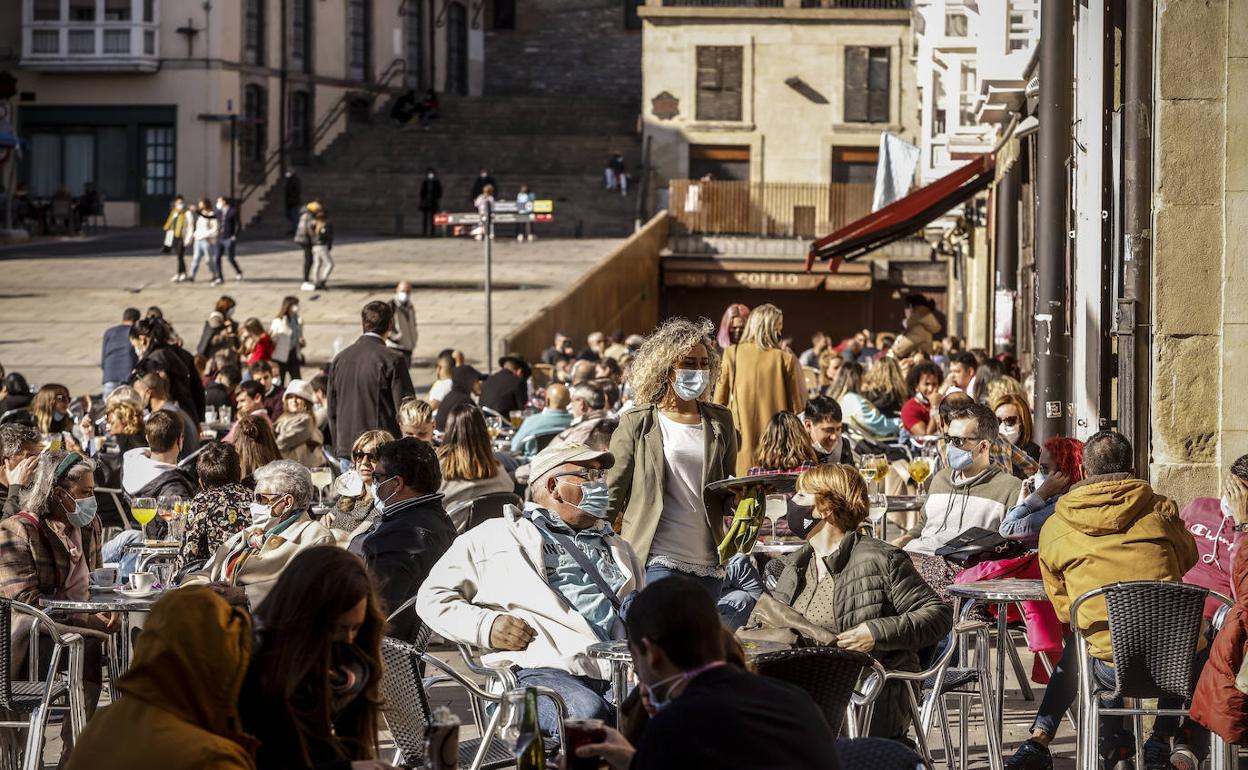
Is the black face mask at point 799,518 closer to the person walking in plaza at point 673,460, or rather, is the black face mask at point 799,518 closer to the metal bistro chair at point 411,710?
the person walking in plaza at point 673,460

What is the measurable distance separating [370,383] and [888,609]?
693 centimetres

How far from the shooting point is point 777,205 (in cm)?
4194

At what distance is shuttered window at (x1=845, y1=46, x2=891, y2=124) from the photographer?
47.2 meters

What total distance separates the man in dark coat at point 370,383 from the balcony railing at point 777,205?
28836mm

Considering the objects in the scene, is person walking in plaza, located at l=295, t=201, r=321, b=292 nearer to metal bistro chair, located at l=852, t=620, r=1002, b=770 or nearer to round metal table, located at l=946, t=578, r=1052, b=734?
round metal table, located at l=946, t=578, r=1052, b=734

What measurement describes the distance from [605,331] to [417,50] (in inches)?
993

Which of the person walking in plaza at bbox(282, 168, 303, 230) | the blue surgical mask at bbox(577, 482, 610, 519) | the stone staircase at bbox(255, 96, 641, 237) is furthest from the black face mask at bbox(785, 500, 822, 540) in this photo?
the person walking in plaza at bbox(282, 168, 303, 230)

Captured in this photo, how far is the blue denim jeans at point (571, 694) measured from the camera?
590 cm

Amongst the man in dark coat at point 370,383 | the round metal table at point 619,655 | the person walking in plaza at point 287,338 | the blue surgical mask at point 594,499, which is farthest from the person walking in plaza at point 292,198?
the round metal table at point 619,655

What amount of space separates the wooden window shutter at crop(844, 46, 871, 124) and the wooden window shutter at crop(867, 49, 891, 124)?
3.9 inches

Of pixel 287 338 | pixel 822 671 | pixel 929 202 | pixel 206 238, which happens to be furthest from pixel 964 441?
pixel 206 238

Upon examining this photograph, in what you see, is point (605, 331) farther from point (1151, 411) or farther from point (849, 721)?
point (849, 721)

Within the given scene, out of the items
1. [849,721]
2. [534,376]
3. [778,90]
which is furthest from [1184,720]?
[778,90]

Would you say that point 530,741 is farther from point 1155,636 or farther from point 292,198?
point 292,198
